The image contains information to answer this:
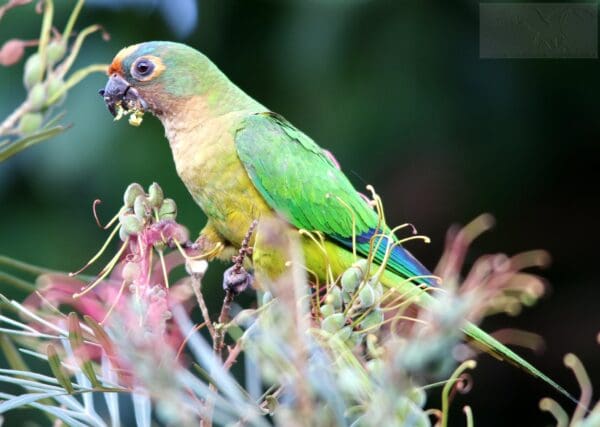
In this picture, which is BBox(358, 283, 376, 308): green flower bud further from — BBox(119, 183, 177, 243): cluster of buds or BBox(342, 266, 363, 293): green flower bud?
BBox(119, 183, 177, 243): cluster of buds

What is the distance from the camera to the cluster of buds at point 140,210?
3.47 ft

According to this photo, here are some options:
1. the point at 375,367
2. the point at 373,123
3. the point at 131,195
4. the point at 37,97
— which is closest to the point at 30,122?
the point at 37,97

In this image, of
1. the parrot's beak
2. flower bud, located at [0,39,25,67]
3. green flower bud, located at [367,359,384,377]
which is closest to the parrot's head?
the parrot's beak

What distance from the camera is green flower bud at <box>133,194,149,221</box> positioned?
1066 millimetres

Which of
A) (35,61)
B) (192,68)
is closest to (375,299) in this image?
(35,61)

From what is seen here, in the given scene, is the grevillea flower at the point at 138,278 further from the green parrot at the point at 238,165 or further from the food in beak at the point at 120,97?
the food in beak at the point at 120,97

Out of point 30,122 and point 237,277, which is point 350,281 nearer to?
point 237,277

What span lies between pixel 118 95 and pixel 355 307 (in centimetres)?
114

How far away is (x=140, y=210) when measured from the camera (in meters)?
1.07

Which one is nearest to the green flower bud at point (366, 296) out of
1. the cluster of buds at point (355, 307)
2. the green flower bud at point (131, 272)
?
the cluster of buds at point (355, 307)

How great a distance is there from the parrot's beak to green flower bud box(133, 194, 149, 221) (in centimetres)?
85

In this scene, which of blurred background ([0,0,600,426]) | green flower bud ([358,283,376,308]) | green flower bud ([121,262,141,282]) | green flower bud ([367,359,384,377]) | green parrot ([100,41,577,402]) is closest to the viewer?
green flower bud ([367,359,384,377])

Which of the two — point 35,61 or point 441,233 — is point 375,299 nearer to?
point 35,61

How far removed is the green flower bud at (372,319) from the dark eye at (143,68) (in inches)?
44.8
